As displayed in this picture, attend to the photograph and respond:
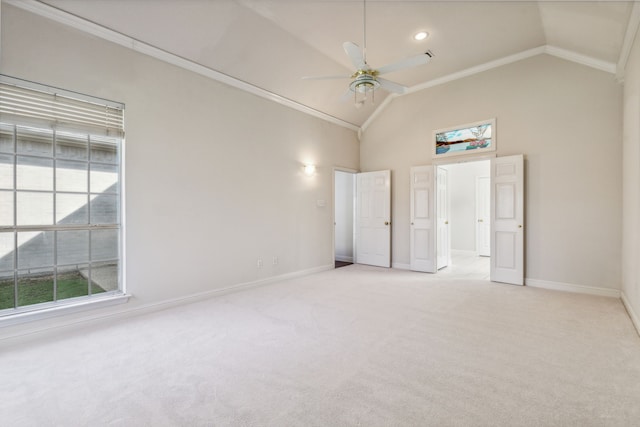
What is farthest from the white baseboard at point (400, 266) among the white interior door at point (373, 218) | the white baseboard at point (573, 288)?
the white baseboard at point (573, 288)

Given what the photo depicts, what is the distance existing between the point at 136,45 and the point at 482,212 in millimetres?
8370

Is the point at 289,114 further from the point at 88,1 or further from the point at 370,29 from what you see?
the point at 88,1

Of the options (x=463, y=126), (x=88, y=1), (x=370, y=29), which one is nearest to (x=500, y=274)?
(x=463, y=126)

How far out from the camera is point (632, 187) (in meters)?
3.33

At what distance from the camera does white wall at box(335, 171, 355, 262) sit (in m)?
7.23

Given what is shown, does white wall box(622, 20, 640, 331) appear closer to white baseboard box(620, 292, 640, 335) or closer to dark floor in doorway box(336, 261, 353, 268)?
white baseboard box(620, 292, 640, 335)

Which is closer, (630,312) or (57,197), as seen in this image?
(57,197)

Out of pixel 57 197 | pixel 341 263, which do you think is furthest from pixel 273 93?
pixel 341 263

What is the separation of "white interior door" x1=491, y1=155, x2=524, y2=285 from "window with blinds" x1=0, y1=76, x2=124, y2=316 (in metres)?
5.49

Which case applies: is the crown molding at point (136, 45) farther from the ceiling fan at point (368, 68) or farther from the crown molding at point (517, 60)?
the crown molding at point (517, 60)

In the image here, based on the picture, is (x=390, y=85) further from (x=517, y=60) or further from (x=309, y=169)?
(x=517, y=60)

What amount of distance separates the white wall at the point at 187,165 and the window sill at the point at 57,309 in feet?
0.28

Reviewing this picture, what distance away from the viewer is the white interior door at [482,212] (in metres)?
7.95

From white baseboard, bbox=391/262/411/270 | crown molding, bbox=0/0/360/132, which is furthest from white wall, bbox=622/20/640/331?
crown molding, bbox=0/0/360/132
